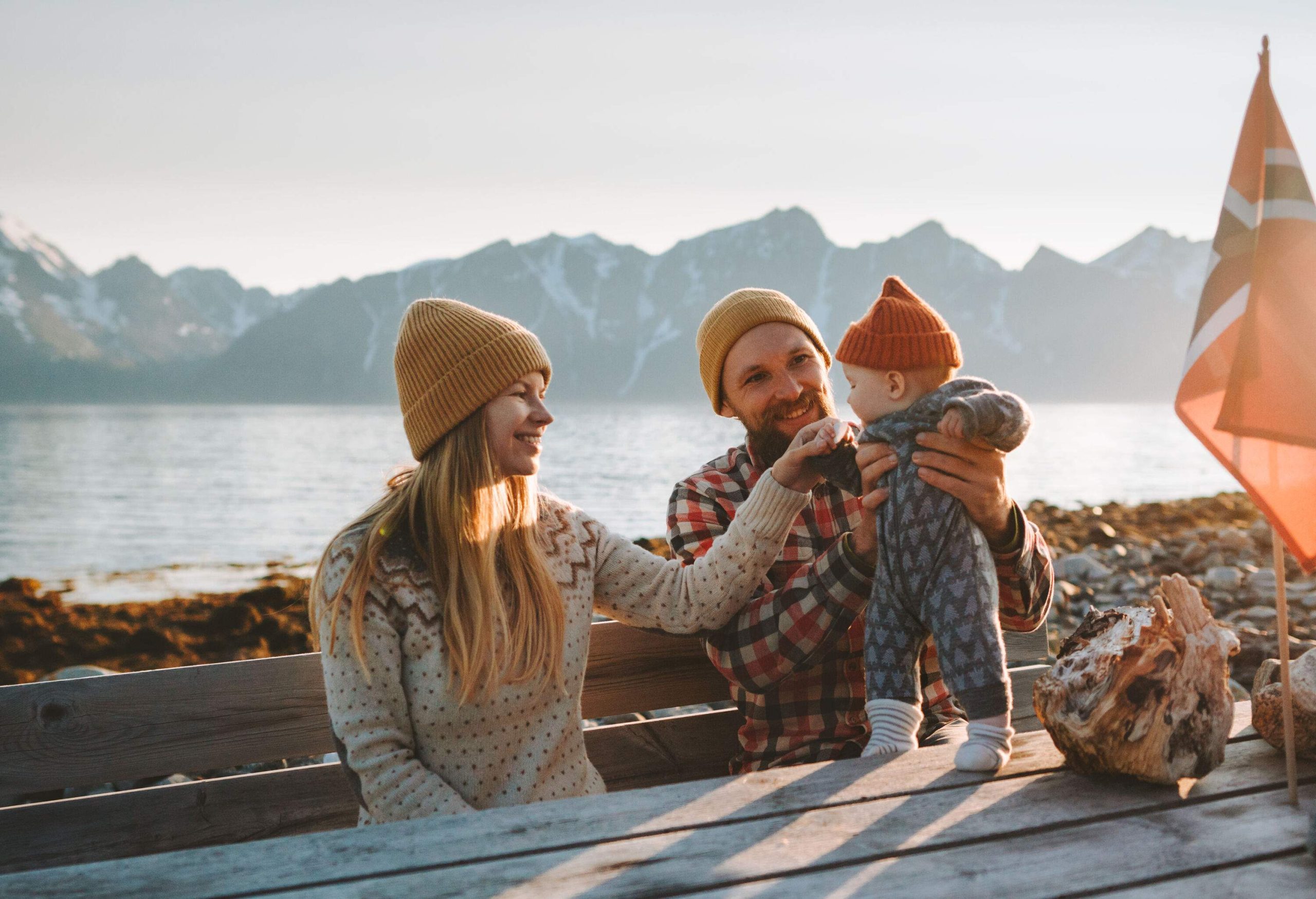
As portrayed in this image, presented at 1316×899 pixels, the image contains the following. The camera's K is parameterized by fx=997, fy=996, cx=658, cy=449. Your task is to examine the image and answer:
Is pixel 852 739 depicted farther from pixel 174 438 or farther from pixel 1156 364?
pixel 1156 364

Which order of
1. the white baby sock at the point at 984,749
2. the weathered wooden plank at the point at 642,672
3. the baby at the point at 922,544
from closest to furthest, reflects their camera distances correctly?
the white baby sock at the point at 984,749 → the baby at the point at 922,544 → the weathered wooden plank at the point at 642,672

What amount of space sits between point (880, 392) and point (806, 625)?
72cm

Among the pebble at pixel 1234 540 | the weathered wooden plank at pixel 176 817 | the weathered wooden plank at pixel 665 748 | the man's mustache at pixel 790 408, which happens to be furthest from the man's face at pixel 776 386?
the pebble at pixel 1234 540

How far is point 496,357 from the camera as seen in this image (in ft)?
9.03

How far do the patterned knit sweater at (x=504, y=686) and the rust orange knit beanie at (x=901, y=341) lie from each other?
1.51ft

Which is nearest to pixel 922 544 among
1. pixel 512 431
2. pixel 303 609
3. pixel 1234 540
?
pixel 512 431

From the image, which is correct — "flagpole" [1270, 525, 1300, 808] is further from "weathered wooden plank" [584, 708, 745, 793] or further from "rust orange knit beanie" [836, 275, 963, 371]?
"weathered wooden plank" [584, 708, 745, 793]

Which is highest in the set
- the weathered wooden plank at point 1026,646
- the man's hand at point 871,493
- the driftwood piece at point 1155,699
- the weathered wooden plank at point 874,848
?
the man's hand at point 871,493

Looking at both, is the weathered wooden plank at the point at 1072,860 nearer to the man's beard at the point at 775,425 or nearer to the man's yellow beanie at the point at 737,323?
the man's beard at the point at 775,425

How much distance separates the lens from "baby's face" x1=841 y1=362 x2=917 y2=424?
9.62ft

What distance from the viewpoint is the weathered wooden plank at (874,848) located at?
5.57 feet

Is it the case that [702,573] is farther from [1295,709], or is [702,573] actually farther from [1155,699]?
[1295,709]

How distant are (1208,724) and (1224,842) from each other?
0.32 meters

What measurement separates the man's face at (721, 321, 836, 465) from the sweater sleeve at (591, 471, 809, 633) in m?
0.59
